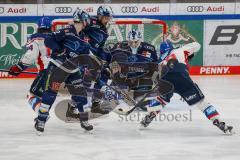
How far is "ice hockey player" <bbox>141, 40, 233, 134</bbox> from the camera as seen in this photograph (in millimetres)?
6598

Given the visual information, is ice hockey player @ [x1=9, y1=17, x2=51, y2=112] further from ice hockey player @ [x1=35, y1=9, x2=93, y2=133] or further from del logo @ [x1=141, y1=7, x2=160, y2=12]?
del logo @ [x1=141, y1=7, x2=160, y2=12]

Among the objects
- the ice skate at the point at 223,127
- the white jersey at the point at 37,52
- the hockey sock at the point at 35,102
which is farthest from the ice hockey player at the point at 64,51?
the ice skate at the point at 223,127

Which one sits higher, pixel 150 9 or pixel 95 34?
pixel 150 9

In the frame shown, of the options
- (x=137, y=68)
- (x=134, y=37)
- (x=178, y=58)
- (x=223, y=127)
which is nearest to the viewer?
(x=223, y=127)

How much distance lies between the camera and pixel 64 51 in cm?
661

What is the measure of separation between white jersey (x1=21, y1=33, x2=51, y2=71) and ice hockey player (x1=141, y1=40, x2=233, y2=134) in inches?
54.7

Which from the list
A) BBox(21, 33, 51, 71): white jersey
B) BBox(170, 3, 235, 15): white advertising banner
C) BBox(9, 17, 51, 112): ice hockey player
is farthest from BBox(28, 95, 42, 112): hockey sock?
BBox(170, 3, 235, 15): white advertising banner

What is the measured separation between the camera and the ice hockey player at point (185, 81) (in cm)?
660

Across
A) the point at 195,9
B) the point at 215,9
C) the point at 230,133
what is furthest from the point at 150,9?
the point at 230,133

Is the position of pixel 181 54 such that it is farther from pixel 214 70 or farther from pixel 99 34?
pixel 214 70

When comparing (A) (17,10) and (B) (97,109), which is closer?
(B) (97,109)

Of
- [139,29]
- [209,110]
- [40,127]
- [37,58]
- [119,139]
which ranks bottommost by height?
[119,139]

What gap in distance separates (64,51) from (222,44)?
20.6ft

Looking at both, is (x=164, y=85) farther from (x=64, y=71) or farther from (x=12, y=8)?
(x=12, y=8)
